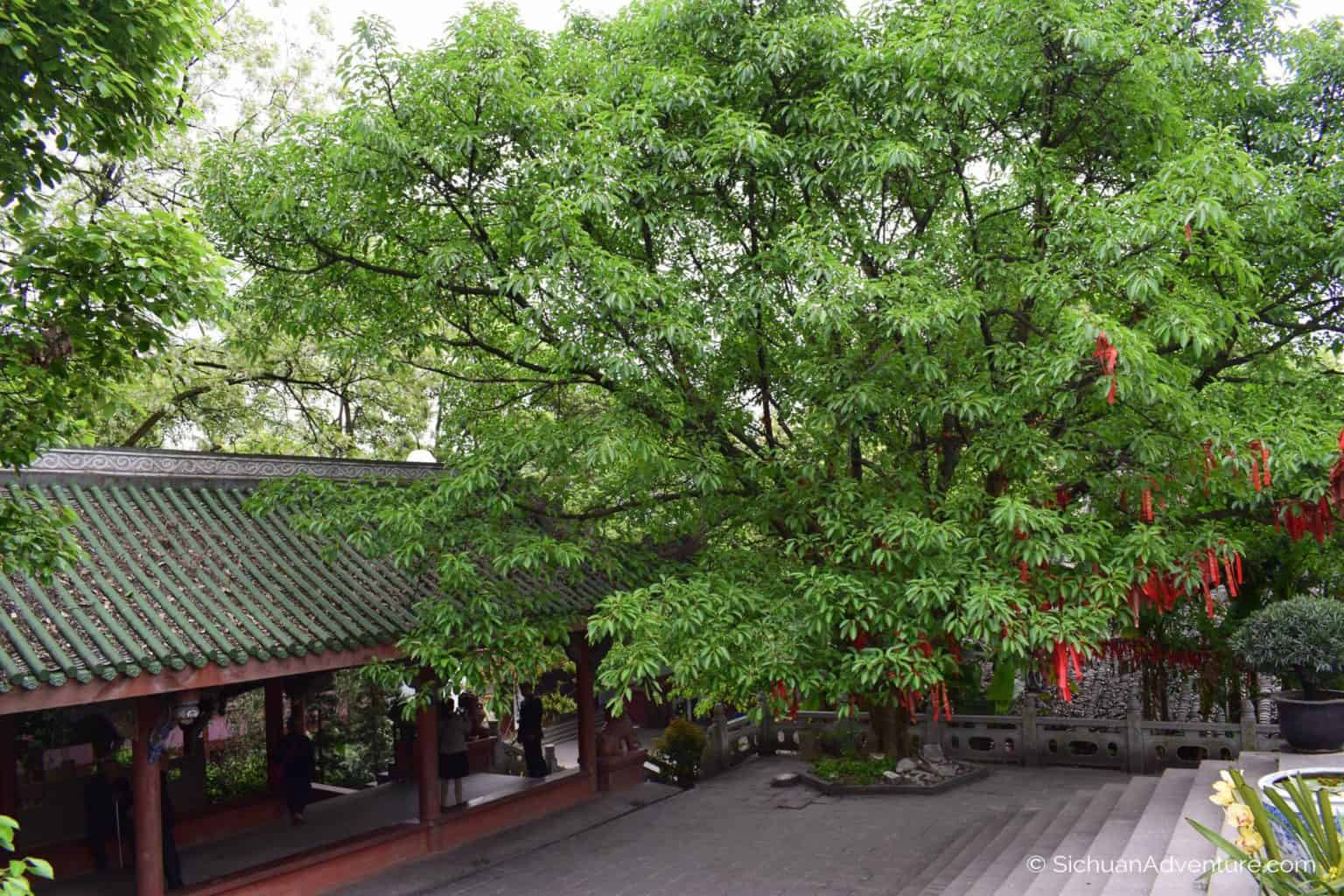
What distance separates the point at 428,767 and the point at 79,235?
6919mm

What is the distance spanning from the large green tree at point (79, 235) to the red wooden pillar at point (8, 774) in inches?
220

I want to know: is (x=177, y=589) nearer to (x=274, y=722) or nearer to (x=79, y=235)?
(x=79, y=235)

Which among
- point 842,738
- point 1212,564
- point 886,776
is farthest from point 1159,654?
point 1212,564

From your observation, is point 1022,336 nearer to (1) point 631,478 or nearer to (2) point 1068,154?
(2) point 1068,154

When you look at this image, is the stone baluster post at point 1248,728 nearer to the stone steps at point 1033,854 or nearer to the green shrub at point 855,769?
the stone steps at point 1033,854

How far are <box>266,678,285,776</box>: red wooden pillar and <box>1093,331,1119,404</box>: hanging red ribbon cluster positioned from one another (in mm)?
9805

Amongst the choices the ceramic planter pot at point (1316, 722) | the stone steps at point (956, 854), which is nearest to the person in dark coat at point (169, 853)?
the stone steps at point (956, 854)

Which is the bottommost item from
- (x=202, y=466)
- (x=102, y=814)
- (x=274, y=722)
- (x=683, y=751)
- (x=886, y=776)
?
(x=886, y=776)

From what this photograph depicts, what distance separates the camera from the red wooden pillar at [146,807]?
793 centimetres

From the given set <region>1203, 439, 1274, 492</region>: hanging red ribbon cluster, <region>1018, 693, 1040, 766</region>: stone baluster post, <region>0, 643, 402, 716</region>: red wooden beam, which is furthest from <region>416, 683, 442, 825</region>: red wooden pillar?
<region>1018, 693, 1040, 766</region>: stone baluster post

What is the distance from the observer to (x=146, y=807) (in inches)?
316

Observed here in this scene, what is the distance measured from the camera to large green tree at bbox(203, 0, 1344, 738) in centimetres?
723

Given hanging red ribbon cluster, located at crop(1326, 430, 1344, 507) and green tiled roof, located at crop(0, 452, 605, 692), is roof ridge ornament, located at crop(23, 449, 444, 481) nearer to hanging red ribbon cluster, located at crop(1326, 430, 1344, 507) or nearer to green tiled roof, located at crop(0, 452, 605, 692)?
green tiled roof, located at crop(0, 452, 605, 692)

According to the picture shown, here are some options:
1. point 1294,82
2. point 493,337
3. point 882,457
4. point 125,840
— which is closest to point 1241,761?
point 882,457
